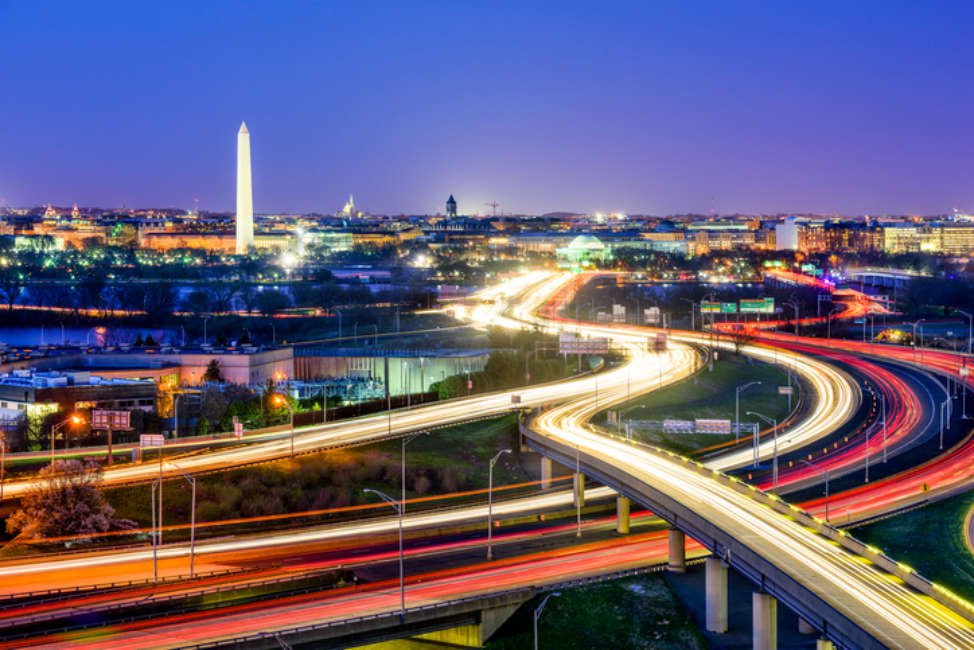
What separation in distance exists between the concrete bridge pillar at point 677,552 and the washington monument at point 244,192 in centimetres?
11736

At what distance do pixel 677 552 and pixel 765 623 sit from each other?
6519 millimetres

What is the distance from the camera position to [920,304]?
11769cm

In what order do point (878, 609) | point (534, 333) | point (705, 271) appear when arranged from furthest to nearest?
1. point (705, 271)
2. point (534, 333)
3. point (878, 609)

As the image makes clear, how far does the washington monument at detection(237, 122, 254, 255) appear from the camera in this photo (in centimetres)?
14375

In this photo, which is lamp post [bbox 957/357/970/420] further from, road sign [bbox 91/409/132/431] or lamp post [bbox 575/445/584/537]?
road sign [bbox 91/409/132/431]

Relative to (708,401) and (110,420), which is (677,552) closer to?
(110,420)

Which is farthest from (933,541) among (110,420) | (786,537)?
(110,420)

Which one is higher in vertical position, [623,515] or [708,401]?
[708,401]

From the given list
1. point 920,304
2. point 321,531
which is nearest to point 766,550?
point 321,531

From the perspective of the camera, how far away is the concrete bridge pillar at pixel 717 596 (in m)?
28.2

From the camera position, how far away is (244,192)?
15288cm

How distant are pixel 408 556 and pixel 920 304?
95324mm

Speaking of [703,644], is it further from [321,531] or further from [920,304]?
[920,304]

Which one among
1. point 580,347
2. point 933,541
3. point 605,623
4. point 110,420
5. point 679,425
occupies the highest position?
point 580,347
